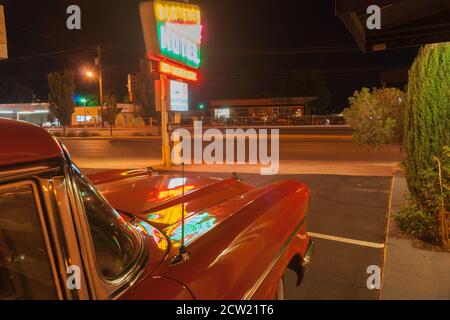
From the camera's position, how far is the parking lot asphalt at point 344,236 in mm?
4160

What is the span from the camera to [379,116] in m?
9.59

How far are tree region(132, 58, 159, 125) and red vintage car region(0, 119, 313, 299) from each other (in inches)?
1413

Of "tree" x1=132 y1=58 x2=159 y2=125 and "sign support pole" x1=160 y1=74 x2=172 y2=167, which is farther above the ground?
"tree" x1=132 y1=58 x2=159 y2=125

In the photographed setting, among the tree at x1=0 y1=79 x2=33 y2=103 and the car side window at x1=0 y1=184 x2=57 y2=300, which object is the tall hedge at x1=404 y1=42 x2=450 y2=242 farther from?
the tree at x1=0 y1=79 x2=33 y2=103

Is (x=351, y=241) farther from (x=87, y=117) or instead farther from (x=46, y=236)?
(x=87, y=117)

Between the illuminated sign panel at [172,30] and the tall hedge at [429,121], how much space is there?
29.1 ft

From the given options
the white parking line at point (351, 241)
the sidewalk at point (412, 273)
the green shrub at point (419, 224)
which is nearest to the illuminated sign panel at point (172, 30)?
the white parking line at point (351, 241)

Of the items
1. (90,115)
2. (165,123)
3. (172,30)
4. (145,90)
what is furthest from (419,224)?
(90,115)

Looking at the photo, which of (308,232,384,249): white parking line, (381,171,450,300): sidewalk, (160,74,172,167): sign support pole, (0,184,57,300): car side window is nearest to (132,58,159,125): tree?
(160,74,172,167): sign support pole

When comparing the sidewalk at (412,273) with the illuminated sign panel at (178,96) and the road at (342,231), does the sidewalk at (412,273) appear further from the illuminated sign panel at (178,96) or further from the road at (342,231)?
the illuminated sign panel at (178,96)

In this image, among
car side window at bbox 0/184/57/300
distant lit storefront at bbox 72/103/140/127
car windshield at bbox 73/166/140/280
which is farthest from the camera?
distant lit storefront at bbox 72/103/140/127

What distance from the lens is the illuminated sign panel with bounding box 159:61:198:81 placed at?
43.0ft
